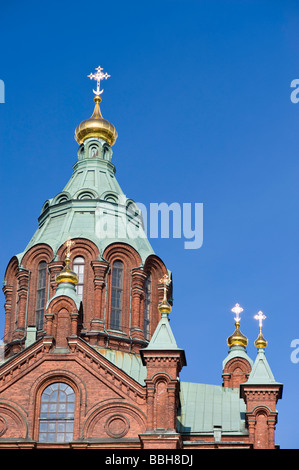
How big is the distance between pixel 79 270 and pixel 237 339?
9.20 m

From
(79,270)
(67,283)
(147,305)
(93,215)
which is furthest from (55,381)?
(93,215)

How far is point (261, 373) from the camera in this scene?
6094cm

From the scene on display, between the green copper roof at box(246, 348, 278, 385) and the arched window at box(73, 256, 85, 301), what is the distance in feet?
35.4

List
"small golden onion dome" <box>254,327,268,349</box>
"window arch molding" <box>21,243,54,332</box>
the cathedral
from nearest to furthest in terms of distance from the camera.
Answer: the cathedral, "small golden onion dome" <box>254,327,268,349</box>, "window arch molding" <box>21,243,54,332</box>

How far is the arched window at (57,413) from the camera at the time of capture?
59.1 meters

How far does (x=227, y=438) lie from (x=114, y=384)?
583 cm

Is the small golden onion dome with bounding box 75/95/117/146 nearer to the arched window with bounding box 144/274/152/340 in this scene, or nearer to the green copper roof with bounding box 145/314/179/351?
the arched window with bounding box 144/274/152/340

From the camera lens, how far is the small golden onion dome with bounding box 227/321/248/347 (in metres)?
70.4

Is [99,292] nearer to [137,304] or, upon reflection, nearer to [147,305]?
[137,304]

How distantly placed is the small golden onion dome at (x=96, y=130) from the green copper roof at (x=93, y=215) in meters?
2.60

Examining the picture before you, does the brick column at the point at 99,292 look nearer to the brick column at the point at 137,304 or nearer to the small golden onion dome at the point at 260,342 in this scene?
the brick column at the point at 137,304

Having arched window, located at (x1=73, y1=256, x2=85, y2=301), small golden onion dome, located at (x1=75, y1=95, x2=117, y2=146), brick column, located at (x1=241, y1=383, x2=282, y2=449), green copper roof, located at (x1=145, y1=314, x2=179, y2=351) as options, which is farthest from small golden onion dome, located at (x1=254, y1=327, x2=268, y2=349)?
small golden onion dome, located at (x1=75, y1=95, x2=117, y2=146)

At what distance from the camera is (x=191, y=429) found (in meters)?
62.3
